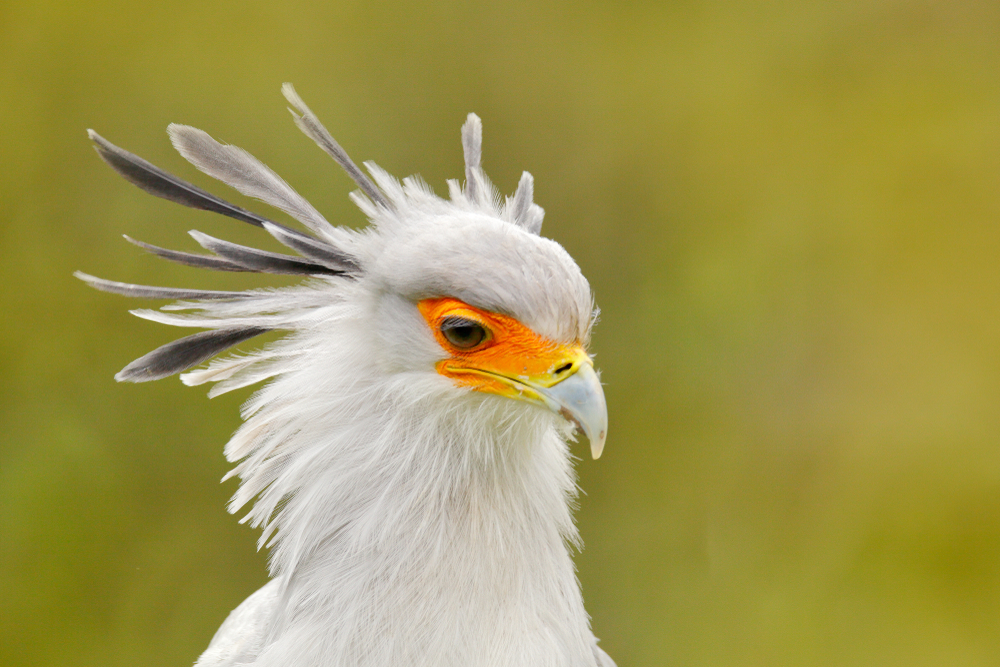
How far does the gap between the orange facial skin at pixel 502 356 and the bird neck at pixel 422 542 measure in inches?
1.5

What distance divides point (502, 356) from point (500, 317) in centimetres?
6

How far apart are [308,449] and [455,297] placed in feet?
1.00

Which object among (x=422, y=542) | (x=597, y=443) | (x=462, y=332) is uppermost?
(x=462, y=332)

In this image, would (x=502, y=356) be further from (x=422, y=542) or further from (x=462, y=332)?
(x=422, y=542)

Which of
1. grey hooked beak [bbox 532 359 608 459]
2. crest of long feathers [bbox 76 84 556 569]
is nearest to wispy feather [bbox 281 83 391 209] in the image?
crest of long feathers [bbox 76 84 556 569]

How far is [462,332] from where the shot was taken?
1202 mm

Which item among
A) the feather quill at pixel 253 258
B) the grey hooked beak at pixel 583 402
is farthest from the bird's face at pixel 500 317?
the feather quill at pixel 253 258

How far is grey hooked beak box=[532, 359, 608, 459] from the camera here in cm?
114

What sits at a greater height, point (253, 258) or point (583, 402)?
point (253, 258)

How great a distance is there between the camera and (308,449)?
1274 mm

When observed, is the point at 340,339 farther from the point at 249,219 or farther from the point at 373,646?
the point at 373,646

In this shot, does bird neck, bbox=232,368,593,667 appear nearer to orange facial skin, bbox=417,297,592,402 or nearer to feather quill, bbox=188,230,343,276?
orange facial skin, bbox=417,297,592,402

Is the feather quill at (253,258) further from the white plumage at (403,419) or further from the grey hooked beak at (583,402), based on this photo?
the grey hooked beak at (583,402)

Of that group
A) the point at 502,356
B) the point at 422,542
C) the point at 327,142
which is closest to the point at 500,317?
the point at 502,356
